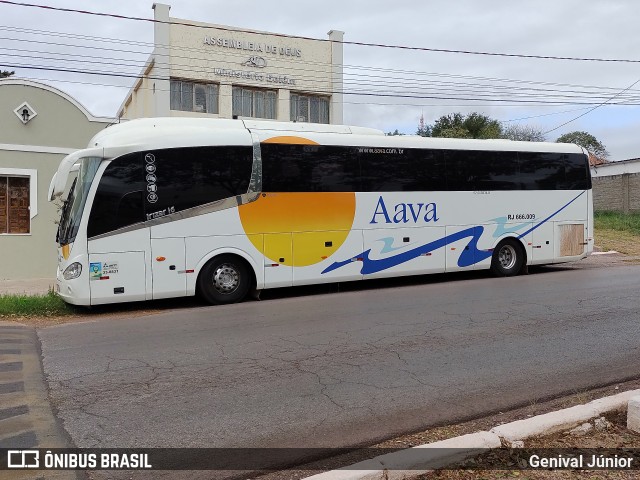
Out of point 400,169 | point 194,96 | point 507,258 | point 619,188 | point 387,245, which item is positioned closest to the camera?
point 387,245

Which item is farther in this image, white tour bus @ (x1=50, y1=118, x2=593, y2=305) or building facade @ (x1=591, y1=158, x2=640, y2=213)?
building facade @ (x1=591, y1=158, x2=640, y2=213)

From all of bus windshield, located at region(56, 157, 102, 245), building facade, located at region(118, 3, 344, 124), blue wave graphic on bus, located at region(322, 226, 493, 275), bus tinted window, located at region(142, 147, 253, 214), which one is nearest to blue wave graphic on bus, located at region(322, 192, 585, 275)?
blue wave graphic on bus, located at region(322, 226, 493, 275)

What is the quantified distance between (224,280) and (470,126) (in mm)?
36632

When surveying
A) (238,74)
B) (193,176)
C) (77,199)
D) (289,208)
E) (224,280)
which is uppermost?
(238,74)

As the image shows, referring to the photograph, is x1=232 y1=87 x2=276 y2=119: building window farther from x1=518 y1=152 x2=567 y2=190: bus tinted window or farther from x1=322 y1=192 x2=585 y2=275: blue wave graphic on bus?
x1=322 y1=192 x2=585 y2=275: blue wave graphic on bus

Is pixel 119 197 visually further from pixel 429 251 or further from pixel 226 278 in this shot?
pixel 429 251

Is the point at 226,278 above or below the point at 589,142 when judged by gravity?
below

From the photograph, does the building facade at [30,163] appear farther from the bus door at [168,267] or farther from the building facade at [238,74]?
the building facade at [238,74]

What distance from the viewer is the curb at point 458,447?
3.85 metres

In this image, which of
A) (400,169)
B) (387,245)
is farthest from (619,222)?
(387,245)

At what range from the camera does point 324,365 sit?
22.2ft

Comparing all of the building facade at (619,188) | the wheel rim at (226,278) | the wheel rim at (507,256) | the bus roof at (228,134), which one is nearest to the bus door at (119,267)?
the wheel rim at (226,278)

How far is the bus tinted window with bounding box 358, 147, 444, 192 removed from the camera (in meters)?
13.4

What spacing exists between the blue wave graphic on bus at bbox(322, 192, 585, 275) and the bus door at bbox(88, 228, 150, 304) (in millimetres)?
3836
